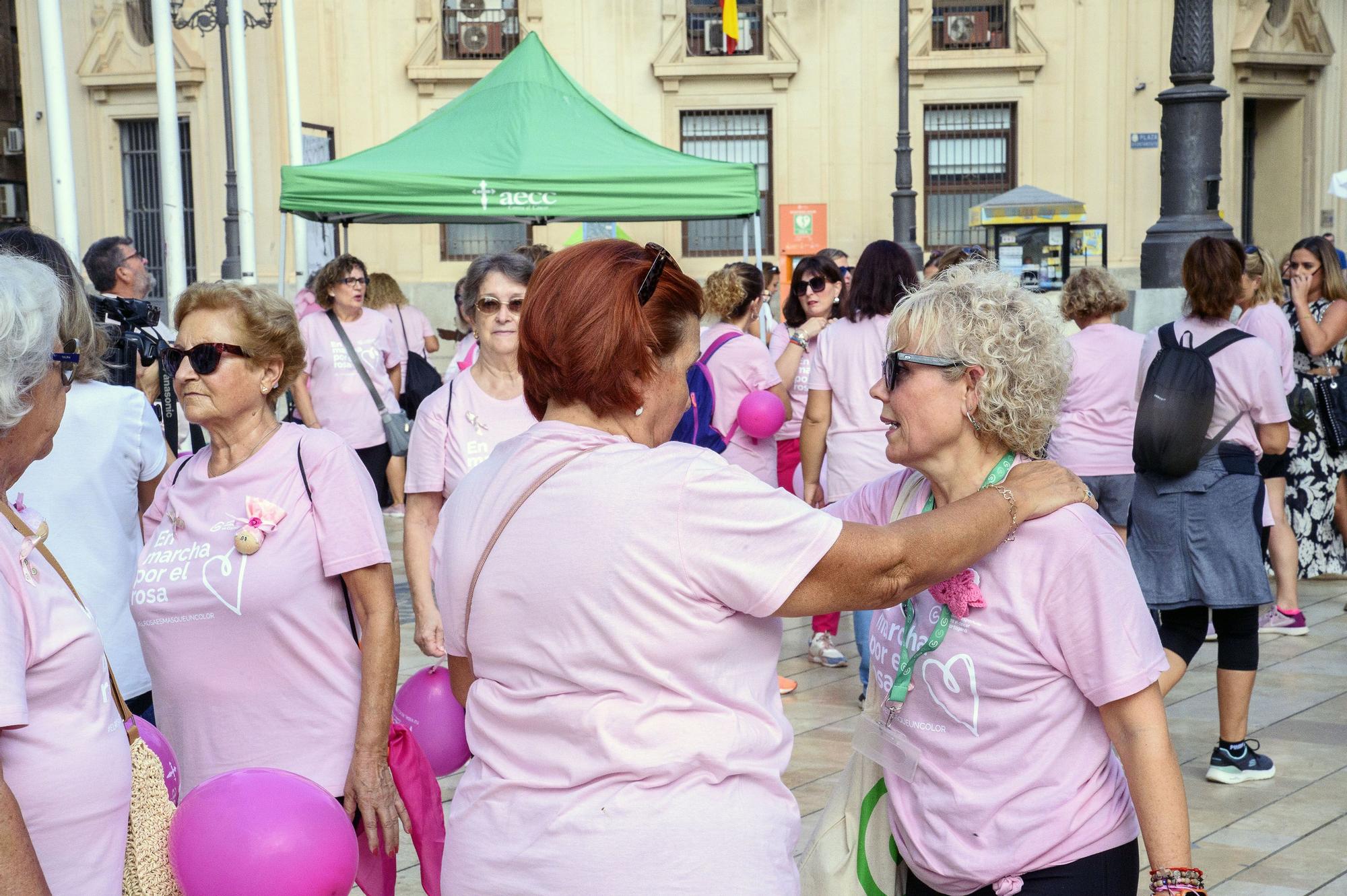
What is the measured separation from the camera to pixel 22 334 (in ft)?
6.63

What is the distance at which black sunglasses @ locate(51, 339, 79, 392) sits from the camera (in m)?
2.23

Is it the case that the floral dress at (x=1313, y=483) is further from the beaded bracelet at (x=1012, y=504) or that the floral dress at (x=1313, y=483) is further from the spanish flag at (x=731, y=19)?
the spanish flag at (x=731, y=19)

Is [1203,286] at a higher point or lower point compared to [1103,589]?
higher

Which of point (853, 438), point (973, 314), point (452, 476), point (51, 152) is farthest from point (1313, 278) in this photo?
point (51, 152)

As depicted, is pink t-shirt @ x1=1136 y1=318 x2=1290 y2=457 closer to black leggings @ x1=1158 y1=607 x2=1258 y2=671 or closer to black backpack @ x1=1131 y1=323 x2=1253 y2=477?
black backpack @ x1=1131 y1=323 x2=1253 y2=477

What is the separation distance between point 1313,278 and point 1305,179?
18.8 meters

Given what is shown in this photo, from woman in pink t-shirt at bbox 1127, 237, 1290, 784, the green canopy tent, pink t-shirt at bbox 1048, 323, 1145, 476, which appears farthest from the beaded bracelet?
the green canopy tent

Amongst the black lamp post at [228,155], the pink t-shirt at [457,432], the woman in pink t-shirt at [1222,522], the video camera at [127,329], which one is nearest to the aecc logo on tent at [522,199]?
the video camera at [127,329]

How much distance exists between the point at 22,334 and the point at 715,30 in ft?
75.2

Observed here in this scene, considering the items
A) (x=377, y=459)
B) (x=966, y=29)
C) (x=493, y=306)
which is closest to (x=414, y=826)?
(x=493, y=306)

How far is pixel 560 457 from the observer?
199 centimetres

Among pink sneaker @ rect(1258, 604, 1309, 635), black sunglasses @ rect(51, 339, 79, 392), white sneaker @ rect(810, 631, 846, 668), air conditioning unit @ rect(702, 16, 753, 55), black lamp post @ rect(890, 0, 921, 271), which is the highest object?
air conditioning unit @ rect(702, 16, 753, 55)

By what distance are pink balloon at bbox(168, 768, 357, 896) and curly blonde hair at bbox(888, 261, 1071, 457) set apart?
4.24 ft

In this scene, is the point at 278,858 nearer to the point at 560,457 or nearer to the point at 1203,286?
the point at 560,457
